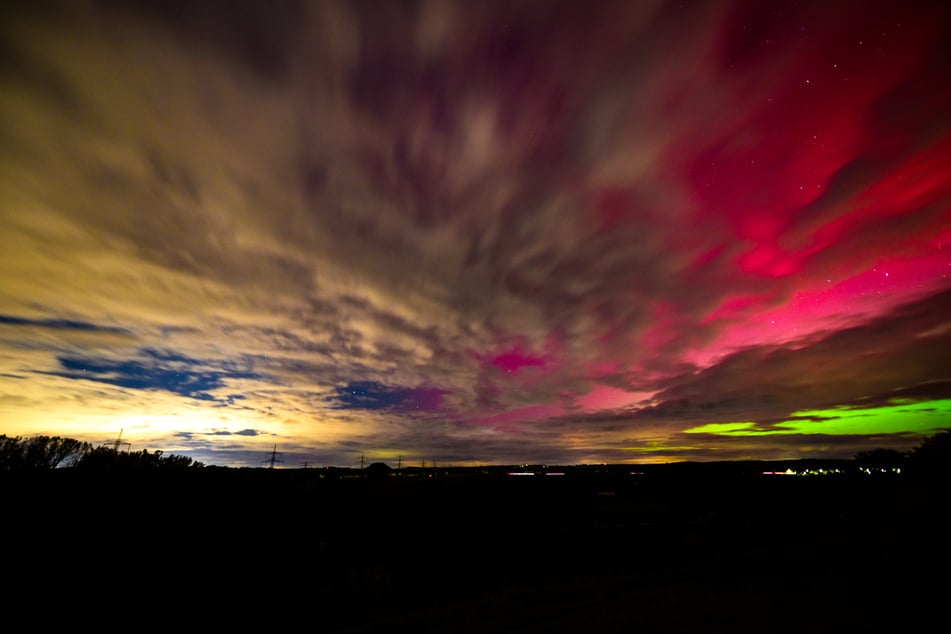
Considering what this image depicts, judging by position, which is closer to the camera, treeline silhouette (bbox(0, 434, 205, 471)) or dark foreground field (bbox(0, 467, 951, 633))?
dark foreground field (bbox(0, 467, 951, 633))

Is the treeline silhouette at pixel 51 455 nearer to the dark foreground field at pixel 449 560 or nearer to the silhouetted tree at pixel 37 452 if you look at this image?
the silhouetted tree at pixel 37 452

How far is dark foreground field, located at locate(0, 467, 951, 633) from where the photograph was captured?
2824 millimetres

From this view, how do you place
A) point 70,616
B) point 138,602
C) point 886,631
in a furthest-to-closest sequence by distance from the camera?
1. point 138,602
2. point 70,616
3. point 886,631

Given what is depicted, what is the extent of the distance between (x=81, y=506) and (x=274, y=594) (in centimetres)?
1883

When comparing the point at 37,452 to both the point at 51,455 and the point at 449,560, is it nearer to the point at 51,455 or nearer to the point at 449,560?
the point at 51,455

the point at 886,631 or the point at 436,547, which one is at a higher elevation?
the point at 886,631

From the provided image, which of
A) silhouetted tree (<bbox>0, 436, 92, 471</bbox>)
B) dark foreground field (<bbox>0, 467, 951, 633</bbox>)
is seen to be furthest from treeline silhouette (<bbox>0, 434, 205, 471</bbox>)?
dark foreground field (<bbox>0, 467, 951, 633</bbox>)

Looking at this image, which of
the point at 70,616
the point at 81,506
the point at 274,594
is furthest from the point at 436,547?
the point at 81,506

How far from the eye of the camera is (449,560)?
48.2 feet

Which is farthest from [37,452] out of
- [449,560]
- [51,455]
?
[449,560]

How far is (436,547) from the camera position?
55.1 ft

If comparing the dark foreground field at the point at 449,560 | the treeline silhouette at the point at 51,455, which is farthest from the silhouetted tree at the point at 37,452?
the dark foreground field at the point at 449,560

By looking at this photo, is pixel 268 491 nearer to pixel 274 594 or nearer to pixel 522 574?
pixel 274 594

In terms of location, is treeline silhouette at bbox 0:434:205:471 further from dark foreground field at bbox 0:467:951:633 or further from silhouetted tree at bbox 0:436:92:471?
dark foreground field at bbox 0:467:951:633
